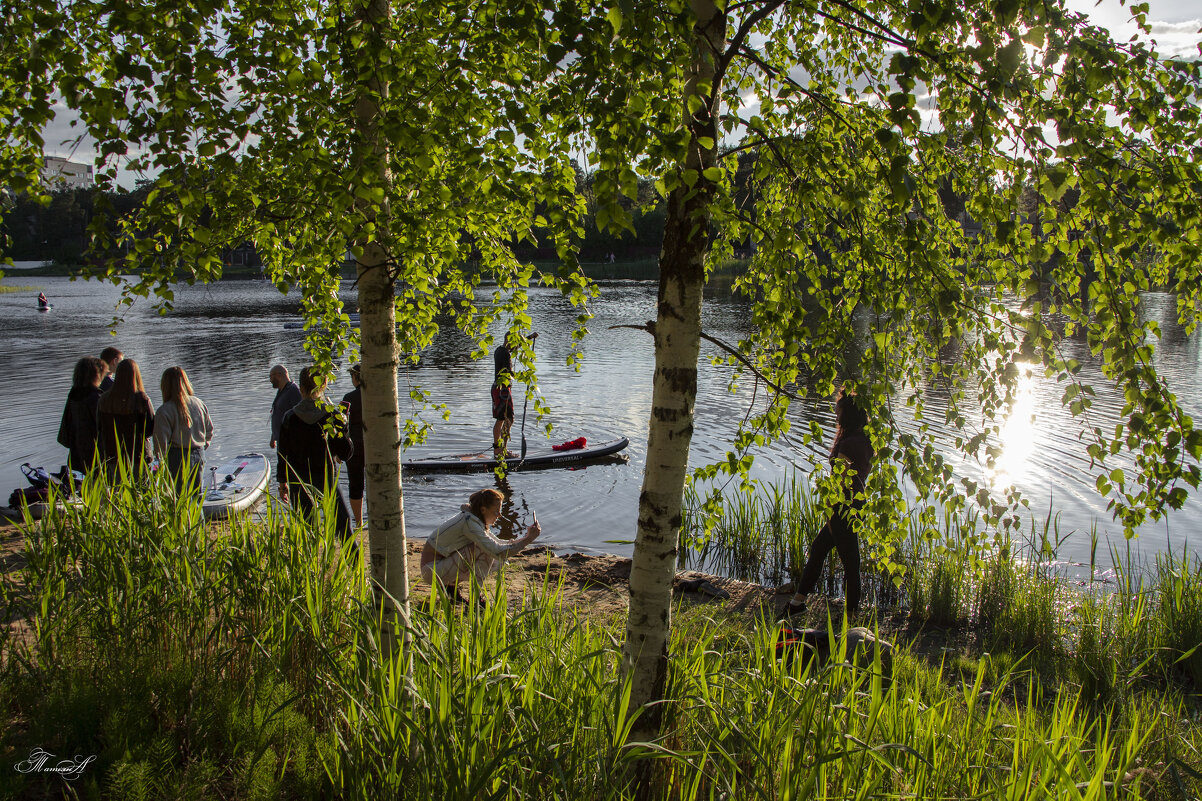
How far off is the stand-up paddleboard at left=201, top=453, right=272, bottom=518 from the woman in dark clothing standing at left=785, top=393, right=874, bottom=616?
555cm

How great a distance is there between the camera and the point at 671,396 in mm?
2727

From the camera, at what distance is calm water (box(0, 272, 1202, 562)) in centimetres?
1080

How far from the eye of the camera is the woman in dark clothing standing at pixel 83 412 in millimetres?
7332

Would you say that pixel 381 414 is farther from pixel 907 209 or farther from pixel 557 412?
pixel 557 412

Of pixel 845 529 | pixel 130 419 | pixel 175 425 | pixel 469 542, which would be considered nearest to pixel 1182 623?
pixel 845 529

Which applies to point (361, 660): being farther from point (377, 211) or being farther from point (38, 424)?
point (38, 424)

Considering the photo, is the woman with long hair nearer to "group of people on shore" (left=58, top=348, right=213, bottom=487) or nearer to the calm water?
"group of people on shore" (left=58, top=348, right=213, bottom=487)

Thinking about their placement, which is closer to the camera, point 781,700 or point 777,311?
point 777,311

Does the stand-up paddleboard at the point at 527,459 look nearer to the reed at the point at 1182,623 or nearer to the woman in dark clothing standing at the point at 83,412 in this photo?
the woman in dark clothing standing at the point at 83,412

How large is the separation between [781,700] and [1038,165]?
7.28ft

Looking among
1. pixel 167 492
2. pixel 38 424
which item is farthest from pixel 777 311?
pixel 38 424

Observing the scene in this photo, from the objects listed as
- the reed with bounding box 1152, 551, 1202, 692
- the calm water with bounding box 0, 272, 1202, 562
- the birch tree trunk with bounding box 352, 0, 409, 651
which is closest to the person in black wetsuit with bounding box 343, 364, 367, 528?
the calm water with bounding box 0, 272, 1202, 562

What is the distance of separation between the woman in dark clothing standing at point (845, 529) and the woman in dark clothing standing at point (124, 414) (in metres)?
5.99

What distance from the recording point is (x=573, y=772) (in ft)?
8.45
